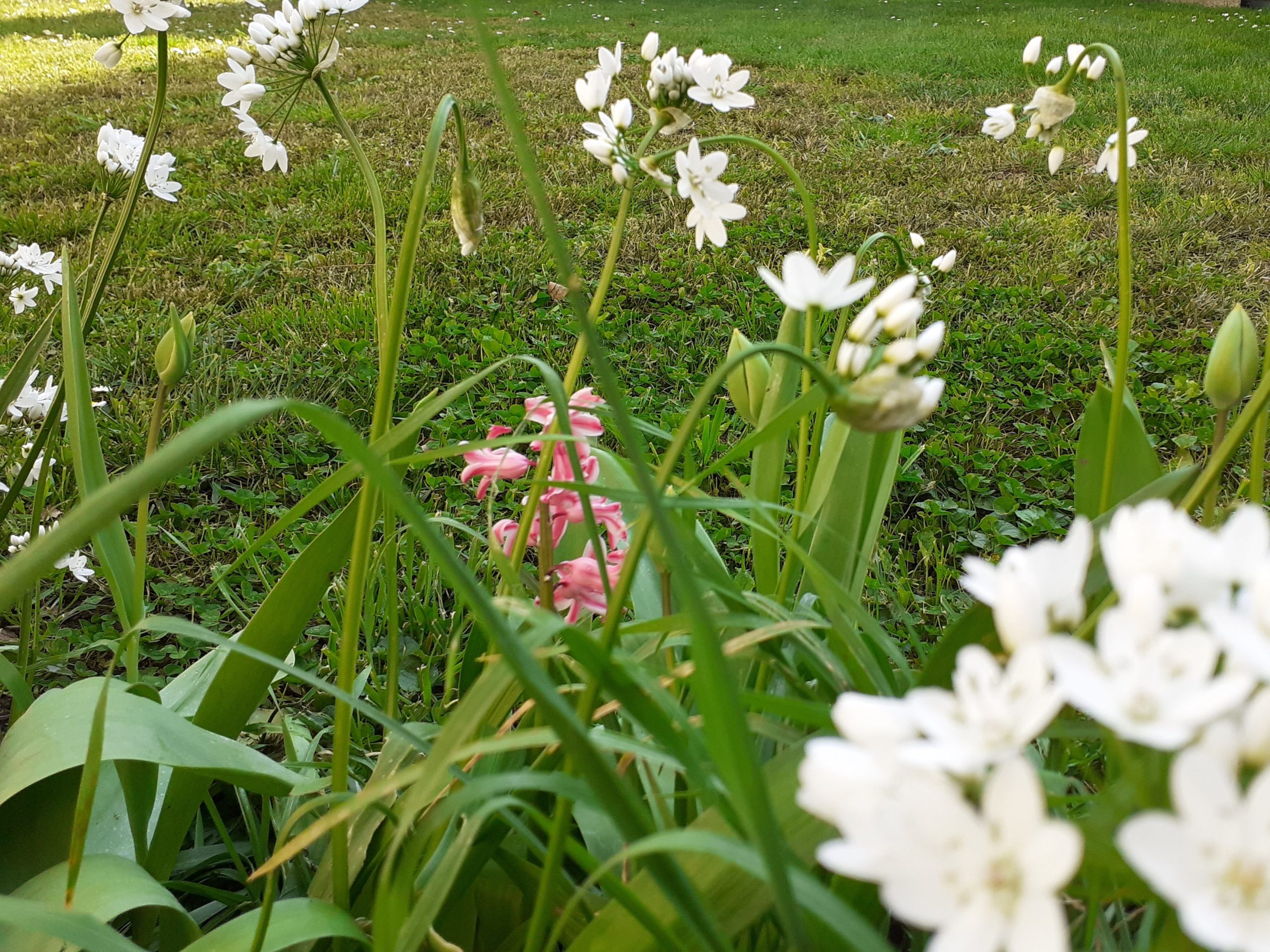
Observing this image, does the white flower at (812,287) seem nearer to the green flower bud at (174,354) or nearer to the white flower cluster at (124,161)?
the green flower bud at (174,354)

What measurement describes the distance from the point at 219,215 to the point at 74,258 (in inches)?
21.8

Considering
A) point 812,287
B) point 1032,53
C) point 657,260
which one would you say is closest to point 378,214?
point 812,287

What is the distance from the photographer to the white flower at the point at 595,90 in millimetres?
795

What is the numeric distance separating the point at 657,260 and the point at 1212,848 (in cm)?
264

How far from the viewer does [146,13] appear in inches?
31.7

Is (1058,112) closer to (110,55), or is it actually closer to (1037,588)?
(1037,588)

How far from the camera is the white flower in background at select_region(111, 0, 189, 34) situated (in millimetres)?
790

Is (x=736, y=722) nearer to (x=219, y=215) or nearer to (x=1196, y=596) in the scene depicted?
(x=1196, y=596)

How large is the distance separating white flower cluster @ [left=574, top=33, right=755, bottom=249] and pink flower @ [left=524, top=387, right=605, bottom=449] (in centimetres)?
16

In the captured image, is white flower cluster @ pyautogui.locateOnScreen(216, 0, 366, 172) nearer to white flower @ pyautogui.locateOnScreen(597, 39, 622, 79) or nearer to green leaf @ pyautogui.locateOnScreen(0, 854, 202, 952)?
white flower @ pyautogui.locateOnScreen(597, 39, 622, 79)

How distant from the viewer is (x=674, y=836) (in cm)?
35

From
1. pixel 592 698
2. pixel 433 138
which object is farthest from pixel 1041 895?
pixel 433 138

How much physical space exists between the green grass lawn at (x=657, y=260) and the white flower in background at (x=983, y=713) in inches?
26.7

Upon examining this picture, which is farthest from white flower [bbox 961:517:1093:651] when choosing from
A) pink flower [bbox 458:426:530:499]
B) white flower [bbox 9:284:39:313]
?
white flower [bbox 9:284:39:313]
